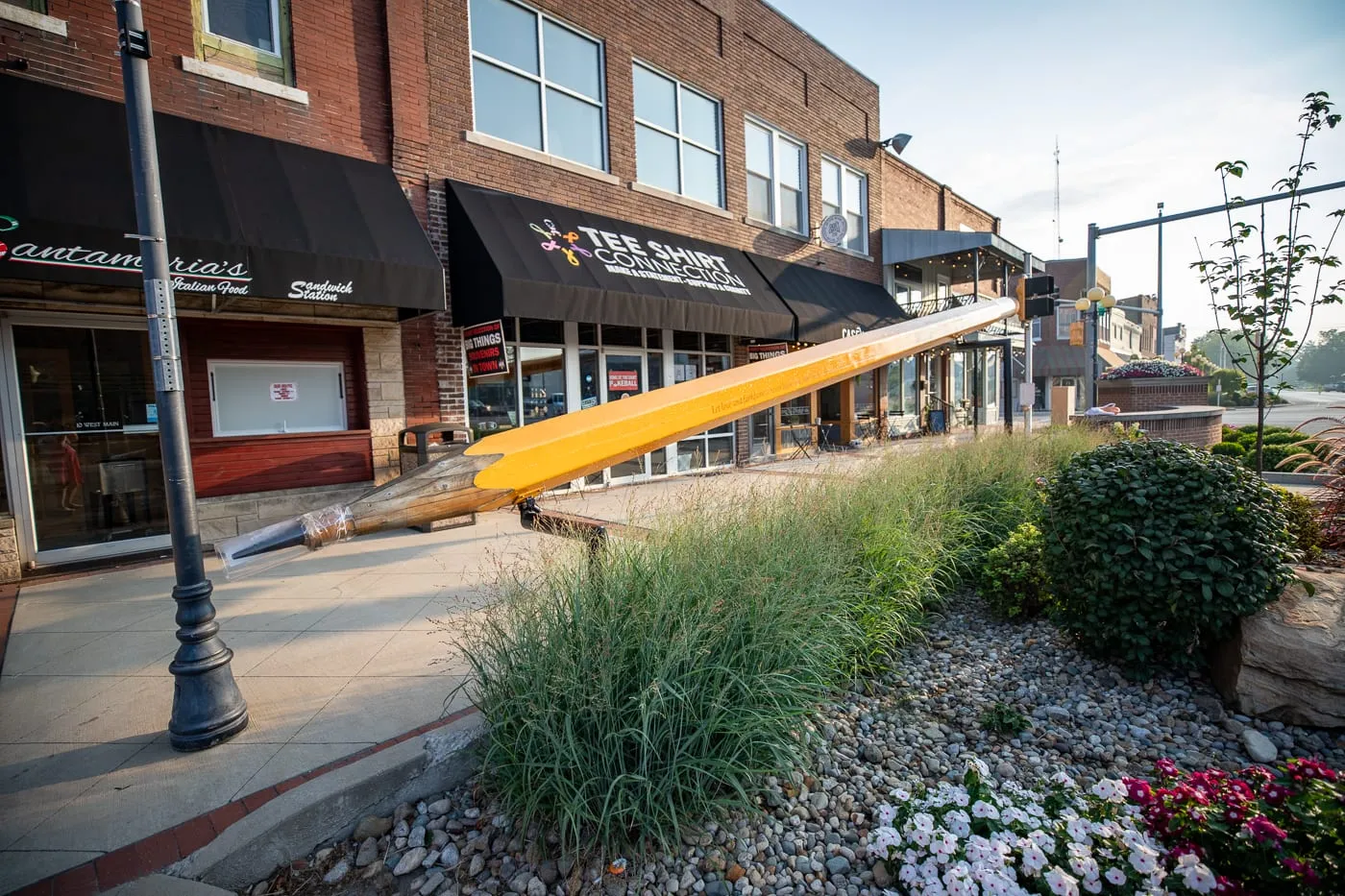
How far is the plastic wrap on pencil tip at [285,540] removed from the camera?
2.03 metres

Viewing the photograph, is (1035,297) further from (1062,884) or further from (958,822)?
(1062,884)

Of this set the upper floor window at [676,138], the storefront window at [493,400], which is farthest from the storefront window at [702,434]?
the storefront window at [493,400]

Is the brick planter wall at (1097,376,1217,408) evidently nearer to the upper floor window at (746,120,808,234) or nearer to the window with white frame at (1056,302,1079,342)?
the upper floor window at (746,120,808,234)

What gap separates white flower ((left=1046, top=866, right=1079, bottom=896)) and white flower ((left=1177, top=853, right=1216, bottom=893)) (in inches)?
11.0

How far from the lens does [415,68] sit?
8.12 metres

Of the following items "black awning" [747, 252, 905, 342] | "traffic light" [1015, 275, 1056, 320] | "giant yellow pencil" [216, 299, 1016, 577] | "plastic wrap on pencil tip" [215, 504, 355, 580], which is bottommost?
"plastic wrap on pencil tip" [215, 504, 355, 580]

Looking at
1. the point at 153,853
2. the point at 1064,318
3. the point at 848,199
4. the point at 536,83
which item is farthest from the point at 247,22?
the point at 1064,318

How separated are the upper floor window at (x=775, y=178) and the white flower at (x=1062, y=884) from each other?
43.7 ft

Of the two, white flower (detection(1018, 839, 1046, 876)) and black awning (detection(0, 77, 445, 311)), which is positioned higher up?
black awning (detection(0, 77, 445, 311))

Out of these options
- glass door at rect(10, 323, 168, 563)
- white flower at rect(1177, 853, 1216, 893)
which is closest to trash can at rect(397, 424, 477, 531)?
glass door at rect(10, 323, 168, 563)

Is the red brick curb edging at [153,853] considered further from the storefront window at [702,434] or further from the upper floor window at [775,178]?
the upper floor window at [775,178]

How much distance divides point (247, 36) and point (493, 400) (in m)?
5.14

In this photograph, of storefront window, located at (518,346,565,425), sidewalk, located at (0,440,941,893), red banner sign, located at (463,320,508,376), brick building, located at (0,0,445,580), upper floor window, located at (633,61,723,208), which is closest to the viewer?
sidewalk, located at (0,440,941,893)

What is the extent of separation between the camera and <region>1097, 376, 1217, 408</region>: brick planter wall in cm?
1404
